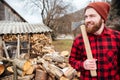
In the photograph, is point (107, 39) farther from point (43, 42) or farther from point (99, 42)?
point (43, 42)

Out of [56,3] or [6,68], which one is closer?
[6,68]

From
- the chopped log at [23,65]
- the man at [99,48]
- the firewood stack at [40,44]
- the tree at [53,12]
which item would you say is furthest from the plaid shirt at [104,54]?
the tree at [53,12]

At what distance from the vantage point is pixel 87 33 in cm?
289

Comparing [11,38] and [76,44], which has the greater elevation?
[76,44]

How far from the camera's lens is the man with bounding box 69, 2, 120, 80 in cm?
280

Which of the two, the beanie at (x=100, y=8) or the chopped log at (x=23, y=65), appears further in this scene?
the chopped log at (x=23, y=65)

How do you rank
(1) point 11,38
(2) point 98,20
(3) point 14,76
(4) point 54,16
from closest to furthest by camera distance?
(2) point 98,20, (3) point 14,76, (1) point 11,38, (4) point 54,16

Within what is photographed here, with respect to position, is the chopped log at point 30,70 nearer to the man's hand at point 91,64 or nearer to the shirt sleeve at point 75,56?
the shirt sleeve at point 75,56

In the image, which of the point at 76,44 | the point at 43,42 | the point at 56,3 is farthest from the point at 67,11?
the point at 76,44

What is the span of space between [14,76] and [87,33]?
603cm

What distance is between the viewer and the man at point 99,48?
110 inches

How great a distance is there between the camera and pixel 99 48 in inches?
113

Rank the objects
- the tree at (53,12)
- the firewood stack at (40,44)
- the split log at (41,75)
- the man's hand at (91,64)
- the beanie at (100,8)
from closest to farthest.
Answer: the man's hand at (91,64), the beanie at (100,8), the split log at (41,75), the firewood stack at (40,44), the tree at (53,12)

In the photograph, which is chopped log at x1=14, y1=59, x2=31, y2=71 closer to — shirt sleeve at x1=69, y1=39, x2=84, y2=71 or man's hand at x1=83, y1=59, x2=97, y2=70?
shirt sleeve at x1=69, y1=39, x2=84, y2=71
